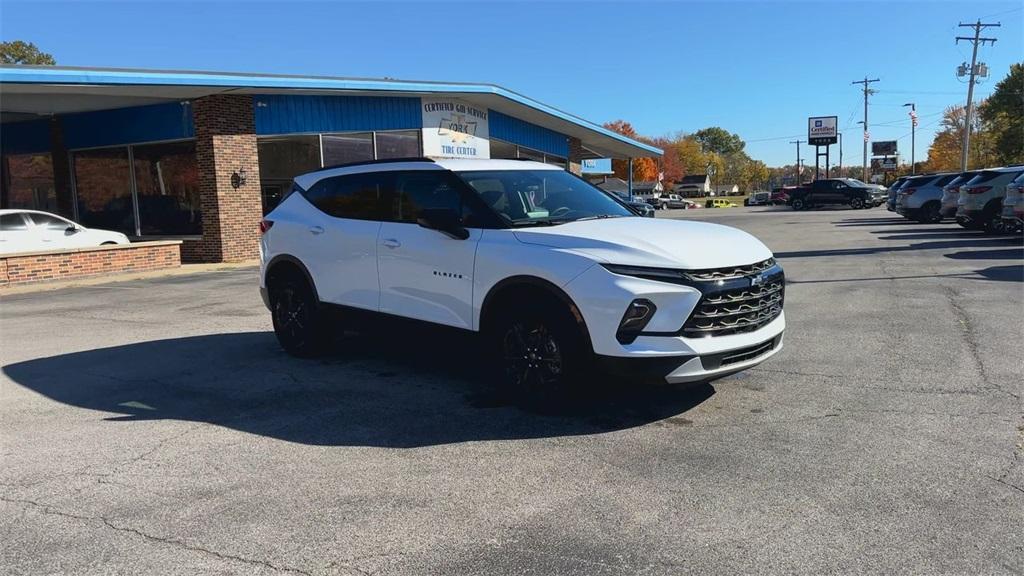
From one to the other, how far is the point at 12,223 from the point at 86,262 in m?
1.91

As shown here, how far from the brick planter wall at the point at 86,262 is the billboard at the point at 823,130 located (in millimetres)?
74705

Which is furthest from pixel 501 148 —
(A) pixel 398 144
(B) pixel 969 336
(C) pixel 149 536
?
(C) pixel 149 536

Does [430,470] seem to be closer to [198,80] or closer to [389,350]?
[389,350]

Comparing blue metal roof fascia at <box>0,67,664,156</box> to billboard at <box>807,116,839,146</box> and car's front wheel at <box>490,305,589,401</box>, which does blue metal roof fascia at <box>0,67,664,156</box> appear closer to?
car's front wheel at <box>490,305,589,401</box>

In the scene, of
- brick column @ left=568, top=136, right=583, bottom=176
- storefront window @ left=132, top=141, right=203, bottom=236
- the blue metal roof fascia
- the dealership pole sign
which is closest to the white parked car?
storefront window @ left=132, top=141, right=203, bottom=236

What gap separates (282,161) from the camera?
19.9 metres

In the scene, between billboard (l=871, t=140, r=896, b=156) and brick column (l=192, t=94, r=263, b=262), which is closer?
brick column (l=192, t=94, r=263, b=262)

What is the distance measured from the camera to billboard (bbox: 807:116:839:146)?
7669 cm

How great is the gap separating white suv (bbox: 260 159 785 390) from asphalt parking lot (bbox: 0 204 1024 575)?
352 mm

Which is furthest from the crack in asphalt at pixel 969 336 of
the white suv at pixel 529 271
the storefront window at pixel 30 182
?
the storefront window at pixel 30 182

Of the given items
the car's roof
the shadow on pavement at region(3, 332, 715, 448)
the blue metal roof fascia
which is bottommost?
the shadow on pavement at region(3, 332, 715, 448)

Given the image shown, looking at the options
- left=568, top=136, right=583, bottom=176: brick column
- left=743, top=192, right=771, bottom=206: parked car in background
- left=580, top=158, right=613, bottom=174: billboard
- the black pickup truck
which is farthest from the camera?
left=743, top=192, right=771, bottom=206: parked car in background

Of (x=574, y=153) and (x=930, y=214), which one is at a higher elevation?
(x=574, y=153)

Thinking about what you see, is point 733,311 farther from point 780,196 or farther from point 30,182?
point 780,196
